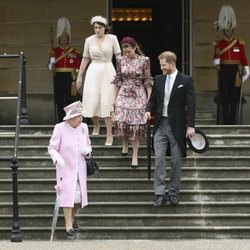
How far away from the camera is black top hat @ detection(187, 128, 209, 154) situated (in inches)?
386

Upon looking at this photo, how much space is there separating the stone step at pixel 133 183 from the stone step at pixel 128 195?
137mm

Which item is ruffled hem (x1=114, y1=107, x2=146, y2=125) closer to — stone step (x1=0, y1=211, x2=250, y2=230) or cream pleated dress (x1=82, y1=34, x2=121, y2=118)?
cream pleated dress (x1=82, y1=34, x2=121, y2=118)

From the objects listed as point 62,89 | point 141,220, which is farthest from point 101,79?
point 62,89

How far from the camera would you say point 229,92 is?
13461 mm

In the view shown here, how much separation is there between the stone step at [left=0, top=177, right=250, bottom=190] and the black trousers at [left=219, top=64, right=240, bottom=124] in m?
3.34

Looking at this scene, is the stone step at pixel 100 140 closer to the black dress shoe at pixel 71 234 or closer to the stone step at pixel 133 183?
the stone step at pixel 133 183

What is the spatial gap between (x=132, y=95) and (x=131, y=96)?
0.06ft

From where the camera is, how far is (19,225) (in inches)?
373

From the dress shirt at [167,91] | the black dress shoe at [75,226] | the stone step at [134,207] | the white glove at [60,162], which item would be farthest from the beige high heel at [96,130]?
the white glove at [60,162]

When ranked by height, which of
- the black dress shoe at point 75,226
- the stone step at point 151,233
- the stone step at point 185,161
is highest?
the stone step at point 185,161

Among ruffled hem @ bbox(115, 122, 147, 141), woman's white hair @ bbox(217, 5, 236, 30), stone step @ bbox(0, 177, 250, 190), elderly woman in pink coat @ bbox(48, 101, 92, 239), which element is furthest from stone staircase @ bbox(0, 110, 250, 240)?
woman's white hair @ bbox(217, 5, 236, 30)

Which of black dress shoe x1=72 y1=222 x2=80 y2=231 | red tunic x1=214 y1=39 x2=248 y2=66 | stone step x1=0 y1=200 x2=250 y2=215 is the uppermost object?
red tunic x1=214 y1=39 x2=248 y2=66

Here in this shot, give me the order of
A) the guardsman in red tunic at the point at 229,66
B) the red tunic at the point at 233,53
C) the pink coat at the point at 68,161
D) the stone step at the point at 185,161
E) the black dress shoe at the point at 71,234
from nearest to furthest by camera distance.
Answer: the pink coat at the point at 68,161, the black dress shoe at the point at 71,234, the stone step at the point at 185,161, the red tunic at the point at 233,53, the guardsman in red tunic at the point at 229,66

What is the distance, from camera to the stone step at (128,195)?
9.98 meters
